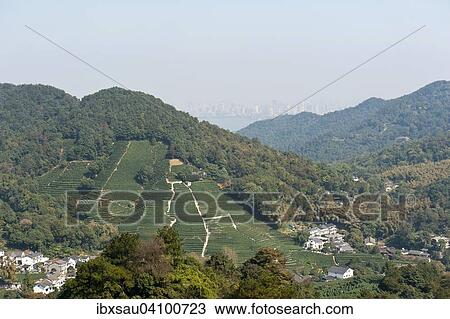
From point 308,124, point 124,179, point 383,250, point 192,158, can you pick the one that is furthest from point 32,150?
point 308,124

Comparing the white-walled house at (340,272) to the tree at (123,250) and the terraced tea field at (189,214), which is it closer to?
the terraced tea field at (189,214)

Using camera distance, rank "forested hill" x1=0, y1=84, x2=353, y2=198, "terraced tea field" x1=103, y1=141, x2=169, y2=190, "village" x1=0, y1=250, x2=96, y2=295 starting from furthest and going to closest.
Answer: "forested hill" x1=0, y1=84, x2=353, y2=198 → "terraced tea field" x1=103, y1=141, x2=169, y2=190 → "village" x1=0, y1=250, x2=96, y2=295

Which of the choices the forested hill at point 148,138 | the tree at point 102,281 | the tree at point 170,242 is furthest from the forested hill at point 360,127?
the tree at point 102,281

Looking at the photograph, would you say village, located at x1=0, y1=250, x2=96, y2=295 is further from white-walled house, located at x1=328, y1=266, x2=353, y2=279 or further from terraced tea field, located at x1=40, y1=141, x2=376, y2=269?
white-walled house, located at x1=328, y1=266, x2=353, y2=279

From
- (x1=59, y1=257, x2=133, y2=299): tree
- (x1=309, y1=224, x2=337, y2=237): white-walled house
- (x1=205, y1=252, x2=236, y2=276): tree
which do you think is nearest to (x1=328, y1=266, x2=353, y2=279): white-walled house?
(x1=309, y1=224, x2=337, y2=237): white-walled house

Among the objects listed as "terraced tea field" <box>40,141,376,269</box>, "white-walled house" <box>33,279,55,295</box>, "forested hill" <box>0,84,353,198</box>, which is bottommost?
"white-walled house" <box>33,279,55,295</box>
